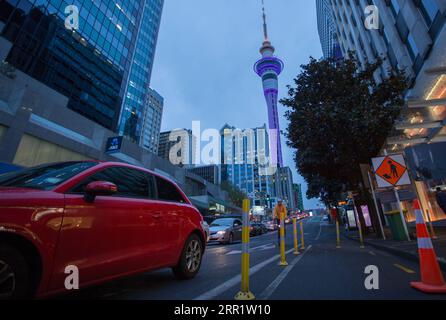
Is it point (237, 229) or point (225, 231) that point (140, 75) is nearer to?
point (237, 229)

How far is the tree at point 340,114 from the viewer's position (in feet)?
37.1

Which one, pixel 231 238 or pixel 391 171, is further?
pixel 231 238

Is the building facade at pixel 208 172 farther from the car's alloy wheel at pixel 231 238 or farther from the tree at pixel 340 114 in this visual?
the tree at pixel 340 114

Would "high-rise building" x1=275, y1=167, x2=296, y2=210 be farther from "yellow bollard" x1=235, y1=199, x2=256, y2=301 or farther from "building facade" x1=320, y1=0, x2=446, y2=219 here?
"yellow bollard" x1=235, y1=199, x2=256, y2=301

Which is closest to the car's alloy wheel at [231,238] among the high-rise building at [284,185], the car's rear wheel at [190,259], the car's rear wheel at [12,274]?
the car's rear wheel at [190,259]

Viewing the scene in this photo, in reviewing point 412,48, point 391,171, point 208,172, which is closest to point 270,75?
point 208,172

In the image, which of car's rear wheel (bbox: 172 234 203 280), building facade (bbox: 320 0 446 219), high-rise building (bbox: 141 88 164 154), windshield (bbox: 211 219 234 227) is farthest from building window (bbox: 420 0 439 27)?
high-rise building (bbox: 141 88 164 154)

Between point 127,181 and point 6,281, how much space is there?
1.69m

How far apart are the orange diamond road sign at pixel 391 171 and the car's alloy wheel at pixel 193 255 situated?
8003 millimetres

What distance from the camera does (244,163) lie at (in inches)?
6250

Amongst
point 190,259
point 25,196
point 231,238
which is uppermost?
point 25,196
